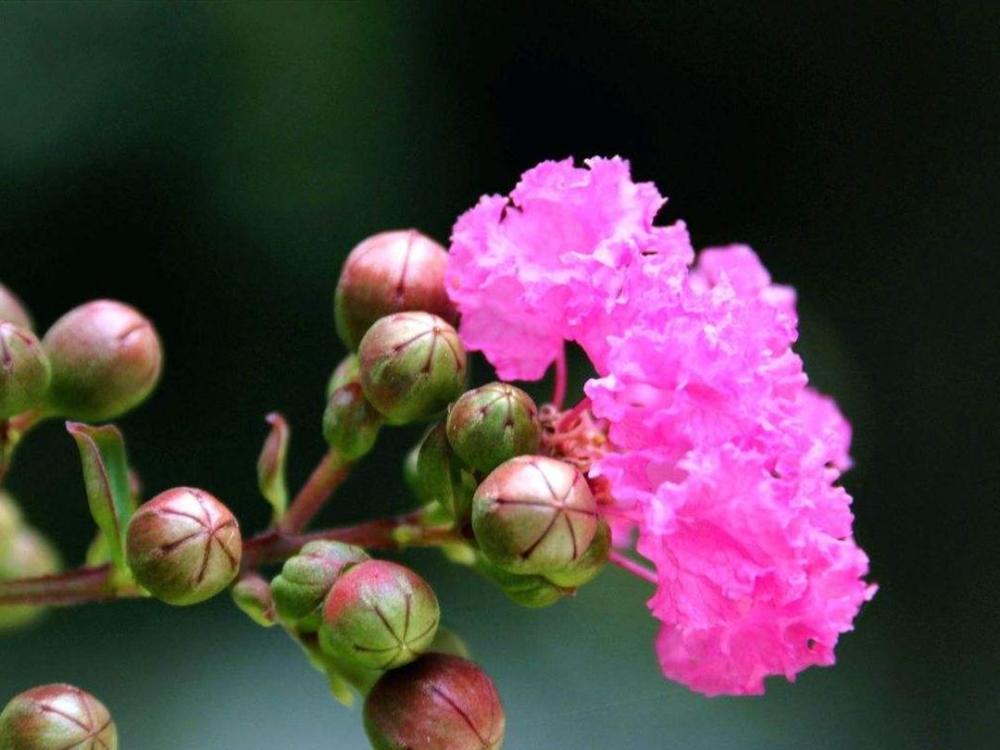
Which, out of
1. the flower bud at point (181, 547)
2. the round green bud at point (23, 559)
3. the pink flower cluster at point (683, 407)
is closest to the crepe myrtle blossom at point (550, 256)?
the pink flower cluster at point (683, 407)

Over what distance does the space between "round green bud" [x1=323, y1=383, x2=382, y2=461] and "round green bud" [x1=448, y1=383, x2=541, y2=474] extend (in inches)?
3.7

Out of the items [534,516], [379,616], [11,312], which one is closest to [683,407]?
[534,516]

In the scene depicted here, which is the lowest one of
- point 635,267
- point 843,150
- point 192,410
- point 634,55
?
point 192,410

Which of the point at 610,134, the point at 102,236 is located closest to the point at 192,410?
the point at 102,236

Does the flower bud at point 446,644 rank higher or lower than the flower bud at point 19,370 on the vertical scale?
lower

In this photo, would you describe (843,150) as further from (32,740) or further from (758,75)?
(32,740)

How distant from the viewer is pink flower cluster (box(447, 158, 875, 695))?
75 cm

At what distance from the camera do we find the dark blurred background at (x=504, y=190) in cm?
184

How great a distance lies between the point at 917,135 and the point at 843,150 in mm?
137

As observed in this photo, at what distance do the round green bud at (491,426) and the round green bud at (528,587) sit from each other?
0.07 meters

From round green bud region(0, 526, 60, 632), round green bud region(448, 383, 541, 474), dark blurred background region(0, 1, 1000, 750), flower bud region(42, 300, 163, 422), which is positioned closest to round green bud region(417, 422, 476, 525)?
round green bud region(448, 383, 541, 474)

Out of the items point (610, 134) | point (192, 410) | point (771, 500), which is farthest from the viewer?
point (610, 134)

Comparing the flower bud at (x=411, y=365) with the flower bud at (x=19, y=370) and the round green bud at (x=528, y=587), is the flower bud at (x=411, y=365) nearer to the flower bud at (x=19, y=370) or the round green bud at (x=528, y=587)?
the round green bud at (x=528, y=587)

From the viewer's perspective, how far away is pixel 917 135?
229cm
